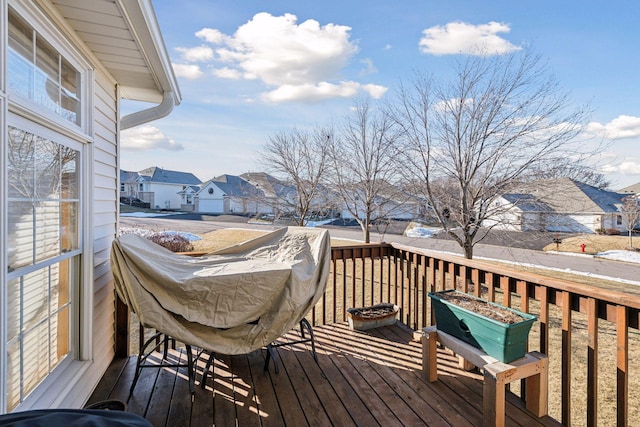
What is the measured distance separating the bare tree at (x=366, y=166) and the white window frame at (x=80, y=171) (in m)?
6.95

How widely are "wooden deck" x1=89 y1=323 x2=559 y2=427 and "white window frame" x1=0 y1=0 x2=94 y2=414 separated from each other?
0.45 m

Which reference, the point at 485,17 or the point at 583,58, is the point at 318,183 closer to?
the point at 485,17

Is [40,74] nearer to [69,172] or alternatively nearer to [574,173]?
[69,172]

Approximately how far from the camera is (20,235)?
1661mm

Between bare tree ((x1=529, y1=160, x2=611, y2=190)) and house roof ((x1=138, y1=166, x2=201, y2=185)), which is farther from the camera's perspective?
house roof ((x1=138, y1=166, x2=201, y2=185))

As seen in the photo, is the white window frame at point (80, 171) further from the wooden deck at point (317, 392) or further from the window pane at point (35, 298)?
the wooden deck at point (317, 392)

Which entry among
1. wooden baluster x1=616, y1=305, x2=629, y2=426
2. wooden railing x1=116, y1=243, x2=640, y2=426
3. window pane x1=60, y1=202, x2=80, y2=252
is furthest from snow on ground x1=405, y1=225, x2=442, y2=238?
window pane x1=60, y1=202, x2=80, y2=252

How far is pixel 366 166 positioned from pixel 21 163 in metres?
8.27

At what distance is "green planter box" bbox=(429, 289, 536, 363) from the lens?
201 cm

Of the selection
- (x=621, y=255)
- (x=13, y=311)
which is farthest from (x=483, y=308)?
(x=621, y=255)

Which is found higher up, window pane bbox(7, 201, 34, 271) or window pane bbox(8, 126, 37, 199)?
window pane bbox(8, 126, 37, 199)

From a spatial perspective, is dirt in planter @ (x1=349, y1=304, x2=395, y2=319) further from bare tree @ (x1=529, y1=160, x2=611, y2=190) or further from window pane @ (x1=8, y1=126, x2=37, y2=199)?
bare tree @ (x1=529, y1=160, x2=611, y2=190)

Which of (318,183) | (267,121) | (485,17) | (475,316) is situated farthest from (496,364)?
(267,121)

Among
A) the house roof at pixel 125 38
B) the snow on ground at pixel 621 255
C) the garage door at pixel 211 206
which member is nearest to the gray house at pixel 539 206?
the house roof at pixel 125 38
